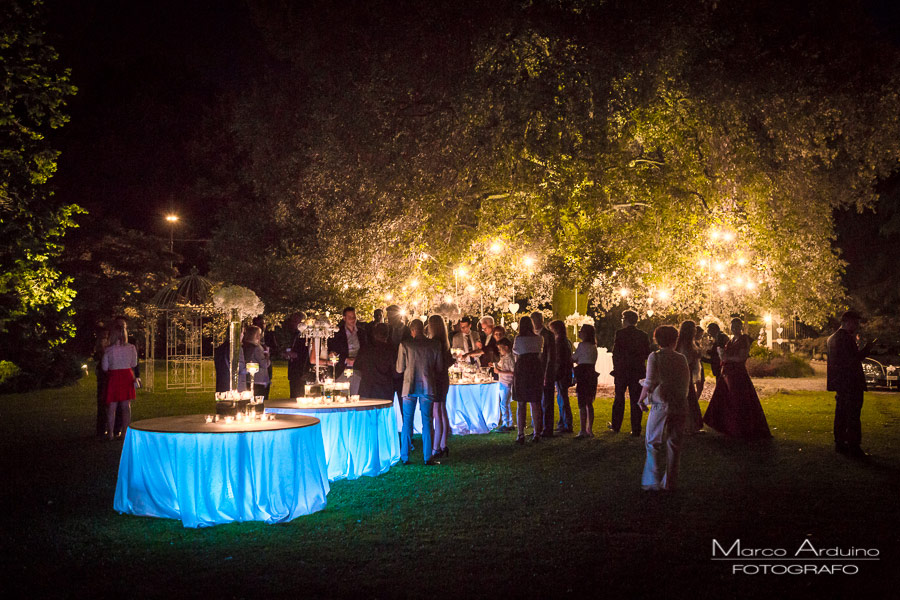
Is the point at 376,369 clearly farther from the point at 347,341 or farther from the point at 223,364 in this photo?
the point at 223,364

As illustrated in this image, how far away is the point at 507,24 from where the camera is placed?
13.3 metres

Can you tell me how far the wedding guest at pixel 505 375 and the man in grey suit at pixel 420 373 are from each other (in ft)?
9.85

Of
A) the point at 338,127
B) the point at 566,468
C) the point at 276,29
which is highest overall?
the point at 276,29

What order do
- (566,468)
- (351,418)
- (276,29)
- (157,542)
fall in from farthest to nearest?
(276,29) < (566,468) < (351,418) < (157,542)

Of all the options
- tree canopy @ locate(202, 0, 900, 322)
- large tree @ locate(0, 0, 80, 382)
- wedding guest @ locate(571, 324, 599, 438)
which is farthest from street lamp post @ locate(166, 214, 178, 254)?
wedding guest @ locate(571, 324, 599, 438)

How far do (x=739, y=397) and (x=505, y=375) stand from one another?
343 centimetres

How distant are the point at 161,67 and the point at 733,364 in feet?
95.2

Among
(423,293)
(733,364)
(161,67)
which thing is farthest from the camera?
(161,67)

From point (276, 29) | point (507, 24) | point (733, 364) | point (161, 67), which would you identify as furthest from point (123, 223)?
point (733, 364)

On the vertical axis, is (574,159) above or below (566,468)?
above

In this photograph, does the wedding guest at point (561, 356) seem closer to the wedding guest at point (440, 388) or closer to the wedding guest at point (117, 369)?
the wedding guest at point (440, 388)

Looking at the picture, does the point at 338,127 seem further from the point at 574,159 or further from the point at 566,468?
the point at 566,468

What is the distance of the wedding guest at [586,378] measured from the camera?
11.1 meters

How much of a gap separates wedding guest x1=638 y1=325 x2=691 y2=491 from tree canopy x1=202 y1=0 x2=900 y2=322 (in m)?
6.46
